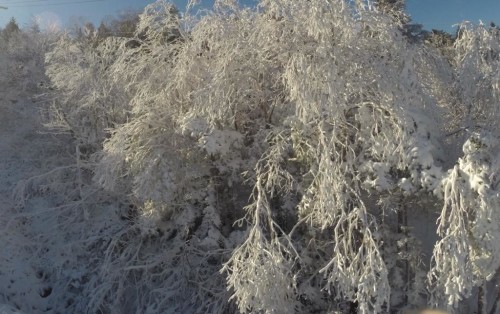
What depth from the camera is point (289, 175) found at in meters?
9.20

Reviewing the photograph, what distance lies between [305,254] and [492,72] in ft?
15.0

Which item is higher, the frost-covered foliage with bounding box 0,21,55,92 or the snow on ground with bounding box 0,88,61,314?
the frost-covered foliage with bounding box 0,21,55,92

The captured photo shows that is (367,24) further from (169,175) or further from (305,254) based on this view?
(169,175)

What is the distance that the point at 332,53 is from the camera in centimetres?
835

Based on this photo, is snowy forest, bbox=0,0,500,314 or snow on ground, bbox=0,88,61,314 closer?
snowy forest, bbox=0,0,500,314

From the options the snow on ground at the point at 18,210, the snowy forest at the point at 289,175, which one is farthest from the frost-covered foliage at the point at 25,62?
the snowy forest at the point at 289,175

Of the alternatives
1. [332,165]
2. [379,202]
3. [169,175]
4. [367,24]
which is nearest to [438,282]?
[379,202]

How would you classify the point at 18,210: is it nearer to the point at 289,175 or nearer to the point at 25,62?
the point at 25,62

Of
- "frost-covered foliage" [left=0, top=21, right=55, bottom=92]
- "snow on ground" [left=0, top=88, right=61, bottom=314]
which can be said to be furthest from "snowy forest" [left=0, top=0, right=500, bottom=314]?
"frost-covered foliage" [left=0, top=21, right=55, bottom=92]

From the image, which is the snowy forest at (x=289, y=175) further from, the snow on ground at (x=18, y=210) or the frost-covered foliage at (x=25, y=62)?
the frost-covered foliage at (x=25, y=62)

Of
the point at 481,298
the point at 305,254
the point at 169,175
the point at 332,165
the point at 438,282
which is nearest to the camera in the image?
the point at 438,282

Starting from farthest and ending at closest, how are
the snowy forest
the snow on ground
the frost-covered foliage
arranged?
1. the frost-covered foliage
2. the snow on ground
3. the snowy forest

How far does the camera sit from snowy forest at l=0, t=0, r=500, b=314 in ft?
26.3

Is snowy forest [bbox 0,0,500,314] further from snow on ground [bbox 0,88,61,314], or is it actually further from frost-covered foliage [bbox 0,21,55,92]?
frost-covered foliage [bbox 0,21,55,92]
